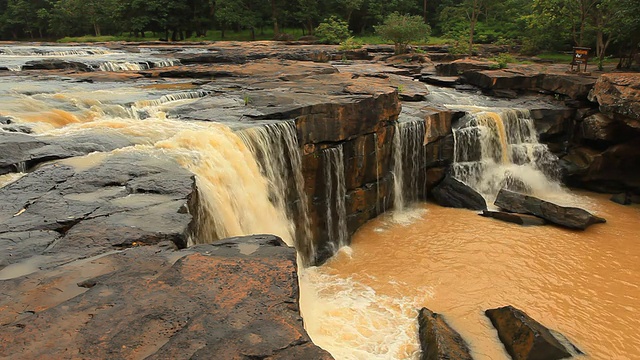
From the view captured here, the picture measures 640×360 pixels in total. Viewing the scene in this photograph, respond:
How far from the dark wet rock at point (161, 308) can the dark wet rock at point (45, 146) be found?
365 centimetres

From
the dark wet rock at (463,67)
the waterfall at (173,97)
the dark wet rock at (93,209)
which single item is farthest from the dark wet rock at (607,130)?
the dark wet rock at (93,209)

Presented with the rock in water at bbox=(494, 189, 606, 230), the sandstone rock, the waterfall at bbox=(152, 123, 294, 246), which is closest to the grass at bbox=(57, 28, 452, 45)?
the sandstone rock

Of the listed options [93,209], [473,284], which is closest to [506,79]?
[473,284]

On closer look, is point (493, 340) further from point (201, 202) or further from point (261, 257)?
point (201, 202)

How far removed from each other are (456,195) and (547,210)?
241 centimetres

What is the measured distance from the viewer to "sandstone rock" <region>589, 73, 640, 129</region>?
42.1 feet

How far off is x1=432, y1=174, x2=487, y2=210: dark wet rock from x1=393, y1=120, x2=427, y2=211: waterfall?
60cm

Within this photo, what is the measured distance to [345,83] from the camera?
13.2 metres

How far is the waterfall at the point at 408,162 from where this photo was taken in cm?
1228

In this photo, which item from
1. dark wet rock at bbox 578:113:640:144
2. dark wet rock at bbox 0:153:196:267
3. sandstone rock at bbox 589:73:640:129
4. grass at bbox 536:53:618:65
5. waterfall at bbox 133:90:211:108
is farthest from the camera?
grass at bbox 536:53:618:65

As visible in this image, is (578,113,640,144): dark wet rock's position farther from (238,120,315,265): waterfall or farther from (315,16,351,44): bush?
(315,16,351,44): bush

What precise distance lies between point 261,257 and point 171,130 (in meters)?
5.12

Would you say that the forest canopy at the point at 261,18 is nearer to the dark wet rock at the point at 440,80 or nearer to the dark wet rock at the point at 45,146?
the dark wet rock at the point at 440,80

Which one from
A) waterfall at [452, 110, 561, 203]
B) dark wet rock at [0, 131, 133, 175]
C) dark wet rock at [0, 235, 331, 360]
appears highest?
dark wet rock at [0, 131, 133, 175]
